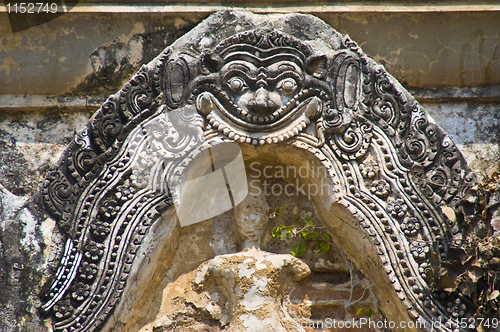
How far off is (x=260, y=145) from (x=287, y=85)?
38 centimetres

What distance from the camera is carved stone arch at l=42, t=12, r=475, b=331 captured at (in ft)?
9.38

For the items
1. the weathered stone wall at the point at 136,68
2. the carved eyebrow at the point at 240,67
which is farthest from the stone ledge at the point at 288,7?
the carved eyebrow at the point at 240,67

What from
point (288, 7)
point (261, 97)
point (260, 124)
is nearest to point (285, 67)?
point (261, 97)

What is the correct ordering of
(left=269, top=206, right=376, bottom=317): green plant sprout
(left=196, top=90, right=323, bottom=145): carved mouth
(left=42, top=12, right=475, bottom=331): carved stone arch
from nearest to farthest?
(left=42, top=12, right=475, bottom=331): carved stone arch → (left=196, top=90, right=323, bottom=145): carved mouth → (left=269, top=206, right=376, bottom=317): green plant sprout

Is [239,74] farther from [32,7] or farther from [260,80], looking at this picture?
[32,7]

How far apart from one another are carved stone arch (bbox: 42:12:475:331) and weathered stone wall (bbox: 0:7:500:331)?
46cm

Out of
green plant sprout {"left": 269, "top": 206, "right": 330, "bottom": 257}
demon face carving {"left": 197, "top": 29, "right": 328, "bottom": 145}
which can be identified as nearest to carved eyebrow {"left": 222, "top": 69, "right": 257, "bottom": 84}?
demon face carving {"left": 197, "top": 29, "right": 328, "bottom": 145}

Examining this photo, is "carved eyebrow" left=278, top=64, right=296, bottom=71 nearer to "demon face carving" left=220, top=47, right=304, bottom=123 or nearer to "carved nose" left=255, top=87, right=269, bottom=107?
"demon face carving" left=220, top=47, right=304, bottom=123

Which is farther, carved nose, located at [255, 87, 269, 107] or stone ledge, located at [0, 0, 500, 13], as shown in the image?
stone ledge, located at [0, 0, 500, 13]

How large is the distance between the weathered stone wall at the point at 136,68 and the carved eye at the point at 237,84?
26.7 inches

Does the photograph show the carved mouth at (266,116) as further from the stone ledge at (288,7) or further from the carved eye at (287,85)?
the stone ledge at (288,7)

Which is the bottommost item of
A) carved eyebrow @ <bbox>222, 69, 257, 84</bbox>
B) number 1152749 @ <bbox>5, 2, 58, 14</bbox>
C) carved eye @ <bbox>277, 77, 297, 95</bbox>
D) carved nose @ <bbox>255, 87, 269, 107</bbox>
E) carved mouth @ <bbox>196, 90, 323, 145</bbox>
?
carved mouth @ <bbox>196, 90, 323, 145</bbox>

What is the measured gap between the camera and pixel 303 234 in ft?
10.2

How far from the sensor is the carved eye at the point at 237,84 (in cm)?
299
